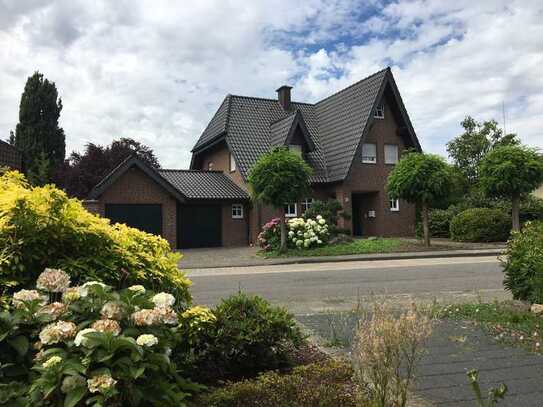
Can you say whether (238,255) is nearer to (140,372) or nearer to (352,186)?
(352,186)

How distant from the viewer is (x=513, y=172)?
22078 millimetres

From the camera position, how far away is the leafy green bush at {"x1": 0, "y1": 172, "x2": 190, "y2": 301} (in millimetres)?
3305

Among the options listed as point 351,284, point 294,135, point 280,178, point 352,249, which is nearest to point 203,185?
point 294,135

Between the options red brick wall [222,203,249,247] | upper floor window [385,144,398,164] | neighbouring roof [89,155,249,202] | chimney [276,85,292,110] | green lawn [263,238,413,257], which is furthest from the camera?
chimney [276,85,292,110]

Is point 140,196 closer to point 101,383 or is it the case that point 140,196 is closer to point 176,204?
point 176,204

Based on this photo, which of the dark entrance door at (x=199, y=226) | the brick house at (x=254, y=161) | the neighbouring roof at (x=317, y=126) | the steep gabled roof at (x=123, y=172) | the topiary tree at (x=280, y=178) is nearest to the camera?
the topiary tree at (x=280, y=178)

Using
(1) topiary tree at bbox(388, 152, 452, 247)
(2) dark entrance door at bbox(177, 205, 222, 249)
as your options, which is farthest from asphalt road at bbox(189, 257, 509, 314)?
(2) dark entrance door at bbox(177, 205, 222, 249)

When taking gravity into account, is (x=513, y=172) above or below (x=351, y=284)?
above

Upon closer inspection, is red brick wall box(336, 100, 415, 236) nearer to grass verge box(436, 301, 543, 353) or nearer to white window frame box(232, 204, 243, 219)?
white window frame box(232, 204, 243, 219)

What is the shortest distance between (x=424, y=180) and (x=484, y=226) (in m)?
5.88

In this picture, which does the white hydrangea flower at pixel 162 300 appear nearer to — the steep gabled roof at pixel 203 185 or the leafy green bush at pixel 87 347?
the leafy green bush at pixel 87 347

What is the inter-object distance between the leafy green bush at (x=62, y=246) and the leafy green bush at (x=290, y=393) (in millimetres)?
1077

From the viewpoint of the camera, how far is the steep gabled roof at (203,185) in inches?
1000

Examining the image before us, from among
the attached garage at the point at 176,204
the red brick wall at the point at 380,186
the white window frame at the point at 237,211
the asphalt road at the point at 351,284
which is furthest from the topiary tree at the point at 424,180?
the white window frame at the point at 237,211
